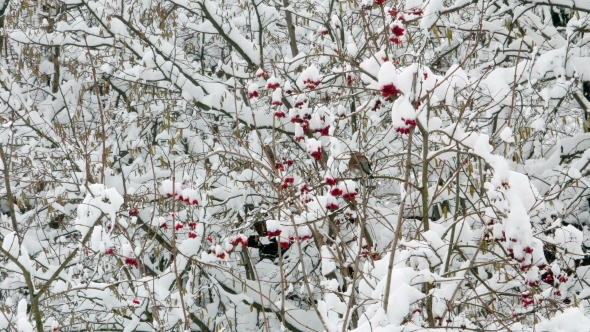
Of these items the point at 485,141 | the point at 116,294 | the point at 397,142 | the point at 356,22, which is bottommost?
the point at 485,141

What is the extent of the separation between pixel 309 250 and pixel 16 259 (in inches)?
171

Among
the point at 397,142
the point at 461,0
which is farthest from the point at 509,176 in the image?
the point at 397,142

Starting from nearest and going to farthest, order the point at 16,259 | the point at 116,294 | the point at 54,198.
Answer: the point at 16,259
the point at 116,294
the point at 54,198

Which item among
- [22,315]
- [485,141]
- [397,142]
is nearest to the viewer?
[485,141]

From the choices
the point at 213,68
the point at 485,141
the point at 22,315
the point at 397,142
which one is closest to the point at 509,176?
the point at 485,141

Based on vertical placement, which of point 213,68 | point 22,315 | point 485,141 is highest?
point 213,68

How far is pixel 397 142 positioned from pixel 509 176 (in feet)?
14.9

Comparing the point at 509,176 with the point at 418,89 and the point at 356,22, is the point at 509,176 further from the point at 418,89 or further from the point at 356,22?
the point at 356,22

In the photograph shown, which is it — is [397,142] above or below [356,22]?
below

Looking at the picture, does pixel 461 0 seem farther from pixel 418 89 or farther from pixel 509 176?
pixel 509 176

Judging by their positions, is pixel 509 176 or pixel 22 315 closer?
pixel 509 176

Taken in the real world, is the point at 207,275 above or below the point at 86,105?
below

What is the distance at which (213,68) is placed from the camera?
809 centimetres

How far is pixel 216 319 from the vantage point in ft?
20.5
